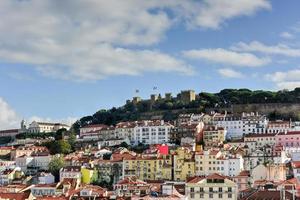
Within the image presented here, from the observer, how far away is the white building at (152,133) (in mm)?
74438

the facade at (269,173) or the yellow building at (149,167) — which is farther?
the yellow building at (149,167)

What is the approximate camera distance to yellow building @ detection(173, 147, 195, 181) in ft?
187

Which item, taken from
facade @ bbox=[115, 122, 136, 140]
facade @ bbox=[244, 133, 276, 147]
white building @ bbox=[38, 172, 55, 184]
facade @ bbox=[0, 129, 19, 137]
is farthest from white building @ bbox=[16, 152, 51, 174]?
facade @ bbox=[0, 129, 19, 137]

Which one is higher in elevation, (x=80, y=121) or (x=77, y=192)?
(x=80, y=121)

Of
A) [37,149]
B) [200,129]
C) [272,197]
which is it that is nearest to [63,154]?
[37,149]

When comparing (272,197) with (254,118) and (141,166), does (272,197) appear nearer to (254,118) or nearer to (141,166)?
(141,166)

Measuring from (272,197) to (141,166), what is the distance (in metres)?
24.8

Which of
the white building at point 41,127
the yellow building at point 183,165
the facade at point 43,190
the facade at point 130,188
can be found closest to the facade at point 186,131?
the yellow building at point 183,165

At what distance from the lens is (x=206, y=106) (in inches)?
3374

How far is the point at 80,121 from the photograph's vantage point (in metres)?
95.4

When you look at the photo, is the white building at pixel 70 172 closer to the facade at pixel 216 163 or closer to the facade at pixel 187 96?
the facade at pixel 216 163

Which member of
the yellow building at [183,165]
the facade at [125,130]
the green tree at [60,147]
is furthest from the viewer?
the facade at [125,130]

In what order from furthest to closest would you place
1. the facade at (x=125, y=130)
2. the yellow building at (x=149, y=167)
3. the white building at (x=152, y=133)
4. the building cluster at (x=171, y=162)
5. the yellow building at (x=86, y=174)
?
the facade at (x=125, y=130), the white building at (x=152, y=133), the yellow building at (x=86, y=174), the yellow building at (x=149, y=167), the building cluster at (x=171, y=162)

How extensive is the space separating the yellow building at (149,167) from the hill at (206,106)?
25335mm
